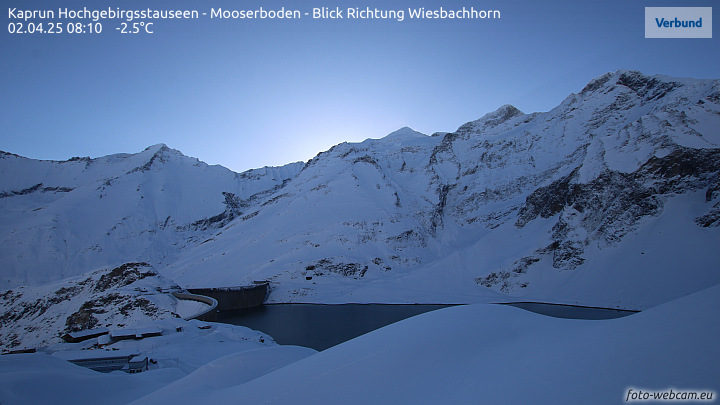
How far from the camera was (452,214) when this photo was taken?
105m

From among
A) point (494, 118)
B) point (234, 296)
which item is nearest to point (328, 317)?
point (234, 296)

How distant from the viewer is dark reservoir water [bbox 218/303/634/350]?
4019 cm

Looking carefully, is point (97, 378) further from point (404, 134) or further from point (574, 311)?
point (404, 134)

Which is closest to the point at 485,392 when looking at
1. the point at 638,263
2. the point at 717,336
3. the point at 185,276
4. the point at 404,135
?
the point at 717,336

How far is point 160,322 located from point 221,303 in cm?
3004

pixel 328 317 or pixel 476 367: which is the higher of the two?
pixel 476 367

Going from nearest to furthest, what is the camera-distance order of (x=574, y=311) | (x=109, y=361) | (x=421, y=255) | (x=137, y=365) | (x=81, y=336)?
1. (x=137, y=365)
2. (x=109, y=361)
3. (x=81, y=336)
4. (x=574, y=311)
5. (x=421, y=255)

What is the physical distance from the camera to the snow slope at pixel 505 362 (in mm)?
5392

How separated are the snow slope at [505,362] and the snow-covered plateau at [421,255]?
50 mm

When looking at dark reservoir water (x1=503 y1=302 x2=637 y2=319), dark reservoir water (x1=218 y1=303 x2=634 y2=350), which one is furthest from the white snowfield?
dark reservoir water (x1=503 y1=302 x2=637 y2=319)

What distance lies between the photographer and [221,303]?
208 feet

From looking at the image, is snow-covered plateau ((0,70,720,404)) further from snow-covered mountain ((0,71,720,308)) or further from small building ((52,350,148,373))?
small building ((52,350,148,373))

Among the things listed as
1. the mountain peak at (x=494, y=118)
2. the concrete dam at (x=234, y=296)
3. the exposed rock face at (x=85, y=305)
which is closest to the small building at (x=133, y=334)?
the exposed rock face at (x=85, y=305)

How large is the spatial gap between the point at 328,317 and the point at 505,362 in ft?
154
